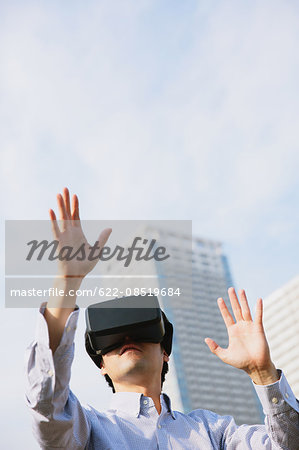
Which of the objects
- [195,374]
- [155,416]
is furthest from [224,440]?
[195,374]

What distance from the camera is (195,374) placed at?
13838 cm

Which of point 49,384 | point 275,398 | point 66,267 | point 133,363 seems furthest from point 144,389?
point 66,267

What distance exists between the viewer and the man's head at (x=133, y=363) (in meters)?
3.29

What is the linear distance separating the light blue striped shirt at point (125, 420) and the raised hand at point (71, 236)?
0.76 feet

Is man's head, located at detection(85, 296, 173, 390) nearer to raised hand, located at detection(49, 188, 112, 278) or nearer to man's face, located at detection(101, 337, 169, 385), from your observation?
man's face, located at detection(101, 337, 169, 385)

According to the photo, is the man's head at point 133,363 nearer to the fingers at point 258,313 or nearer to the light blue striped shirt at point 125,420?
the light blue striped shirt at point 125,420

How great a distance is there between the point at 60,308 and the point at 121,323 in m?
0.76

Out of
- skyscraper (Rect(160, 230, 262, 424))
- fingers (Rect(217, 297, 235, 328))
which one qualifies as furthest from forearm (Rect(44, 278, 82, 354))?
skyscraper (Rect(160, 230, 262, 424))

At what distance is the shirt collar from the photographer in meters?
3.23

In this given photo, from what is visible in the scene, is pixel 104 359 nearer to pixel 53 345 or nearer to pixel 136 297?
pixel 136 297

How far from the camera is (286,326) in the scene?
425ft

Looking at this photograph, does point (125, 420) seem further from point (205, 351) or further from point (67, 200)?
point (205, 351)

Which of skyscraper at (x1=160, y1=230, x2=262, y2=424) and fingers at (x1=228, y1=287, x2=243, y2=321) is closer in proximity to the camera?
fingers at (x1=228, y1=287, x2=243, y2=321)

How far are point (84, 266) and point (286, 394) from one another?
1.42 meters
